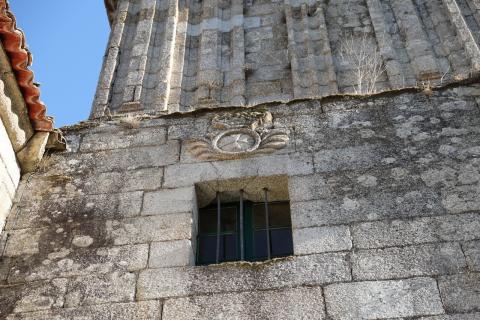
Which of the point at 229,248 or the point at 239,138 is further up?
the point at 239,138

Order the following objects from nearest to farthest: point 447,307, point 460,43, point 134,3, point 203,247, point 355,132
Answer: point 447,307 < point 203,247 < point 355,132 < point 460,43 < point 134,3

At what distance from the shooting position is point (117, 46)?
29.1 feet

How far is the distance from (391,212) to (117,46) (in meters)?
5.11

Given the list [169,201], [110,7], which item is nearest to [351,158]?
[169,201]

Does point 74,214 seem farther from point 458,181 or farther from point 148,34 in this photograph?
point 148,34

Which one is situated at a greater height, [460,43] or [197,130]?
[460,43]

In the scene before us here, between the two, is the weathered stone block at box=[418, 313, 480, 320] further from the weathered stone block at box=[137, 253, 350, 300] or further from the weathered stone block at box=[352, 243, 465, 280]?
the weathered stone block at box=[137, 253, 350, 300]

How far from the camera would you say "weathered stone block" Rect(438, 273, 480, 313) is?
436 cm

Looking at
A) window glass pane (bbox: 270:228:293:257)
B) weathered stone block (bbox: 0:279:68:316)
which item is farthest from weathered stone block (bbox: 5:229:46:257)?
window glass pane (bbox: 270:228:293:257)

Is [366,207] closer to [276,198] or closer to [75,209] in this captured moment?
[276,198]

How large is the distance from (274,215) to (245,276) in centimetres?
100

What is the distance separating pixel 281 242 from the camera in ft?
17.8

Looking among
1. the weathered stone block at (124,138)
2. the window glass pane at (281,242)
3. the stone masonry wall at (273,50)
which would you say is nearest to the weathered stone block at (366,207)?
the window glass pane at (281,242)

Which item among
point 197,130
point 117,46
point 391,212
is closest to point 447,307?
point 391,212
